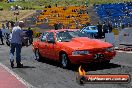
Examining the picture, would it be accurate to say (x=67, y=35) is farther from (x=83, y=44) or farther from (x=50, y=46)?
(x=83, y=44)

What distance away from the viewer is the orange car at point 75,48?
536 inches

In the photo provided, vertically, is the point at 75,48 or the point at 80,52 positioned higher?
the point at 75,48

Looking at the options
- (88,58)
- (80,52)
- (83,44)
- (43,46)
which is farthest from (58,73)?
(43,46)

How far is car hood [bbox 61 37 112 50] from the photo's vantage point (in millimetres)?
13734

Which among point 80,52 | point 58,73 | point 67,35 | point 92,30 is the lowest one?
point 92,30

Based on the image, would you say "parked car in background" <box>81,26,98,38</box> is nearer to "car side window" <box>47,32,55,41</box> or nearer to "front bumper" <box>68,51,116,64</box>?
"car side window" <box>47,32,55,41</box>

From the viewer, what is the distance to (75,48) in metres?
13.7

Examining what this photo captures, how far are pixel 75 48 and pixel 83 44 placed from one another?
0.42 m

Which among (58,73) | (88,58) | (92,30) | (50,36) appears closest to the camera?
(58,73)

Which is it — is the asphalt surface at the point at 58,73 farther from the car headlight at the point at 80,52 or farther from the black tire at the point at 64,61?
the car headlight at the point at 80,52

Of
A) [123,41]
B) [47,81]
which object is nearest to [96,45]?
[47,81]

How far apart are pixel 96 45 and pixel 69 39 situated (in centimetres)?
149

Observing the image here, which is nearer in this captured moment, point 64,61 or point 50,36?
point 64,61

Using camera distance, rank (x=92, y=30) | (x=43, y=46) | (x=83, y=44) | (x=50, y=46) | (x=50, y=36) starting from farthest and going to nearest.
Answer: (x=92, y=30), (x=43, y=46), (x=50, y=36), (x=50, y=46), (x=83, y=44)
